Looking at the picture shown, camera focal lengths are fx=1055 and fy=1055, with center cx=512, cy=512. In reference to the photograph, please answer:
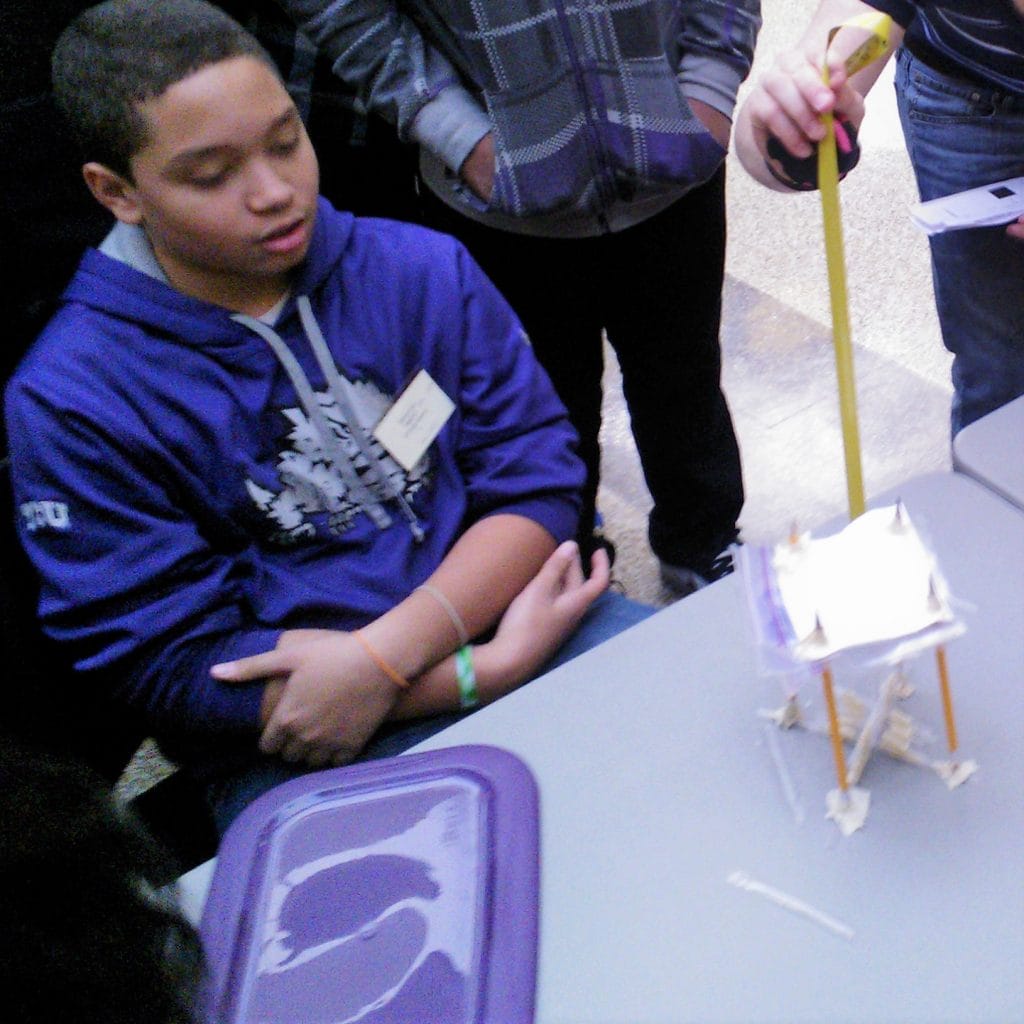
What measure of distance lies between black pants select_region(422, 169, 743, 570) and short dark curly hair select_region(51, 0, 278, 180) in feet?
1.37

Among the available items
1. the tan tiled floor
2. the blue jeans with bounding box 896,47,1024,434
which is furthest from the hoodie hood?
the tan tiled floor

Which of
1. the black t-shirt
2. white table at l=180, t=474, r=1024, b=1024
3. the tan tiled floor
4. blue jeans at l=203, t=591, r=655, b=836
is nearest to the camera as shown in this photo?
white table at l=180, t=474, r=1024, b=1024

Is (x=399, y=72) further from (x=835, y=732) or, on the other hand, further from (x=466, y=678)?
(x=835, y=732)

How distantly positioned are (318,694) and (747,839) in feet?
1.27

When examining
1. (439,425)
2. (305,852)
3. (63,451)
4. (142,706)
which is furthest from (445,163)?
(305,852)

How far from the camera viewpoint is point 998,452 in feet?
2.63

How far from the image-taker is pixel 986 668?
2.18 feet

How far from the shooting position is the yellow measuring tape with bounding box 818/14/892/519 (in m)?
0.56

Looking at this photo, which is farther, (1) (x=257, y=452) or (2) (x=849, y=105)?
(1) (x=257, y=452)

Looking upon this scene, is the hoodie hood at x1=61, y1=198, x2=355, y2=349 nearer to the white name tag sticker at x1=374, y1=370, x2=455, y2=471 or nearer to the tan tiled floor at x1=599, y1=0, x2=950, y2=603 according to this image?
the white name tag sticker at x1=374, y1=370, x2=455, y2=471

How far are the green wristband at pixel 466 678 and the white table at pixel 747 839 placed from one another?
0.19 meters

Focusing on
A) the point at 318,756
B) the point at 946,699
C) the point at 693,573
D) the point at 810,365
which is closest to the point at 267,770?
the point at 318,756

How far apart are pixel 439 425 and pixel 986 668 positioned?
1.64 feet

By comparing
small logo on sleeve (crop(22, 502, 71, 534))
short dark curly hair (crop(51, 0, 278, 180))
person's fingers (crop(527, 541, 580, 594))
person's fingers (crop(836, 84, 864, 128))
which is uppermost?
short dark curly hair (crop(51, 0, 278, 180))
